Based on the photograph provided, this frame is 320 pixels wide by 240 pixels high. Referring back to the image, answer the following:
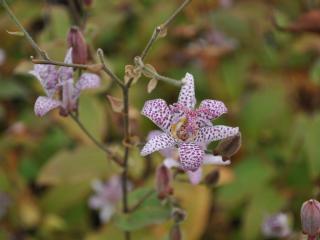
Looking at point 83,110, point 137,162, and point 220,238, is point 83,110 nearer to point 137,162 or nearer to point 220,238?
point 137,162

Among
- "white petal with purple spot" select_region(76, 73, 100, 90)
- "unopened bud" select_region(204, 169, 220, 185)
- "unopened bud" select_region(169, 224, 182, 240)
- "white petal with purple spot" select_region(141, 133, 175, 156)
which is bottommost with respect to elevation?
"unopened bud" select_region(169, 224, 182, 240)

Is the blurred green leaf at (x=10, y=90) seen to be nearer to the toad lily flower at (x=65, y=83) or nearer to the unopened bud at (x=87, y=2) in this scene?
the unopened bud at (x=87, y=2)

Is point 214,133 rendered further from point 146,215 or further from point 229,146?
point 146,215

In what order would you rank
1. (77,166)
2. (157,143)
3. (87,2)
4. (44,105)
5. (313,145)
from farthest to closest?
(77,166)
(313,145)
(87,2)
(44,105)
(157,143)

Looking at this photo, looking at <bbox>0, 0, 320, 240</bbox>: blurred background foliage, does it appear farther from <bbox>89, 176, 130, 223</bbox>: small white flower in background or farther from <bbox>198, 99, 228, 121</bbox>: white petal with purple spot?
<bbox>198, 99, 228, 121</bbox>: white petal with purple spot

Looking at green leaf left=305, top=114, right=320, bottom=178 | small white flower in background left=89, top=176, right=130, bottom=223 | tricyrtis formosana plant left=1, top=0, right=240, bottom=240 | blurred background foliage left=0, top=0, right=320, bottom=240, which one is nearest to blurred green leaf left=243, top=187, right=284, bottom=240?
blurred background foliage left=0, top=0, right=320, bottom=240

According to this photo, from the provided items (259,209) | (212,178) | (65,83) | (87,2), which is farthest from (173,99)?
(65,83)

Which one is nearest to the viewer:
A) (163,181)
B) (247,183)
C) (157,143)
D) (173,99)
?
(157,143)
